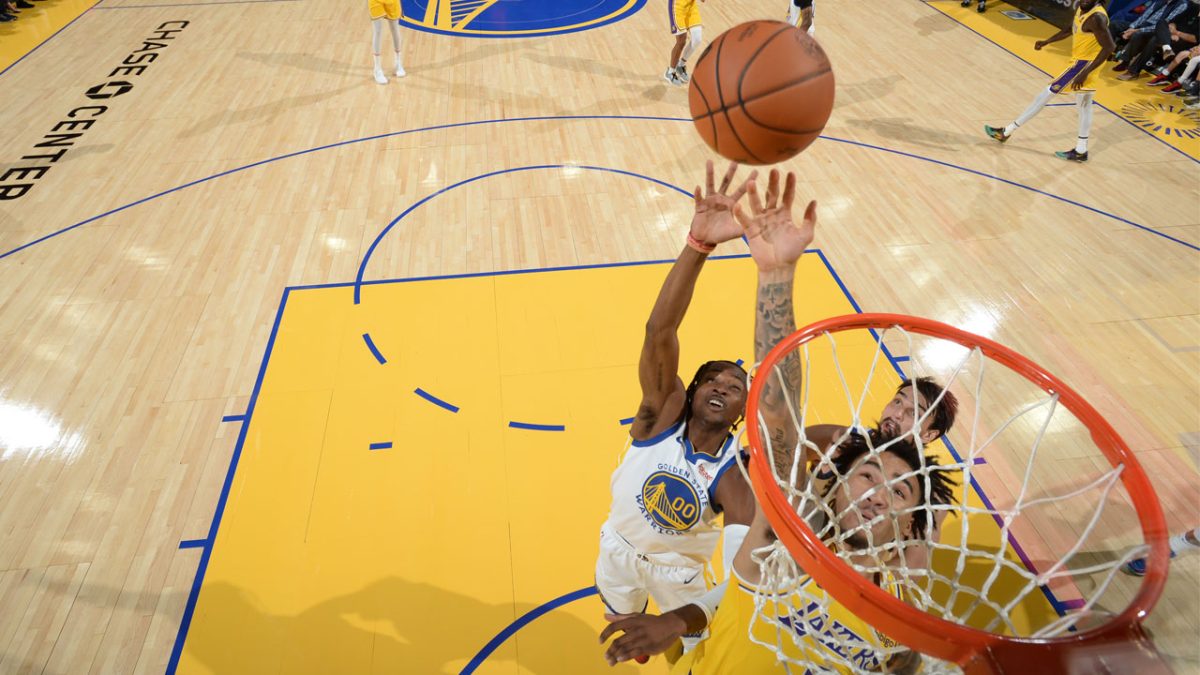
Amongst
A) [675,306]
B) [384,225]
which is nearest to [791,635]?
[675,306]

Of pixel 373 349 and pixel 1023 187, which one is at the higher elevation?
pixel 1023 187

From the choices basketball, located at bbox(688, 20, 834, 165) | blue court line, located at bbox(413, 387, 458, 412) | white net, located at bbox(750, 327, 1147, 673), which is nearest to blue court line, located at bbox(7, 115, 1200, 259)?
white net, located at bbox(750, 327, 1147, 673)

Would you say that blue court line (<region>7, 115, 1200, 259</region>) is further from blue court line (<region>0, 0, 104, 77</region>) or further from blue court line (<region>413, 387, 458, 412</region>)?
blue court line (<region>0, 0, 104, 77</region>)

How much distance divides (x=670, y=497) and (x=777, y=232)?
1008 mm

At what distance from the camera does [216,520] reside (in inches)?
151

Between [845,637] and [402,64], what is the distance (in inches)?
333

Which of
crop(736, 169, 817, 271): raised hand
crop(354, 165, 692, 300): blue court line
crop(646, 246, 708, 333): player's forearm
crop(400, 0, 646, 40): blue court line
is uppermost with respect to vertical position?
crop(736, 169, 817, 271): raised hand

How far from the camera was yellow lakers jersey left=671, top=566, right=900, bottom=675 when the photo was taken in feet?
6.28

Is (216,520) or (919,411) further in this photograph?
(216,520)

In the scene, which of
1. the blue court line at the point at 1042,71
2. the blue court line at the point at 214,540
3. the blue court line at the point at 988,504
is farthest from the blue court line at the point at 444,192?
the blue court line at the point at 1042,71

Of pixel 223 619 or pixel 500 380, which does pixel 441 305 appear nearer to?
pixel 500 380

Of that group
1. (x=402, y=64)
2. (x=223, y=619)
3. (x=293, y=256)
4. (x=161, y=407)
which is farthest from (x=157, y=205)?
(x=223, y=619)

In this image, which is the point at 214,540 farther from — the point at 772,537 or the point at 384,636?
the point at 772,537

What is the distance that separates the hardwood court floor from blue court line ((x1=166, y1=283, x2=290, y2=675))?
34mm
